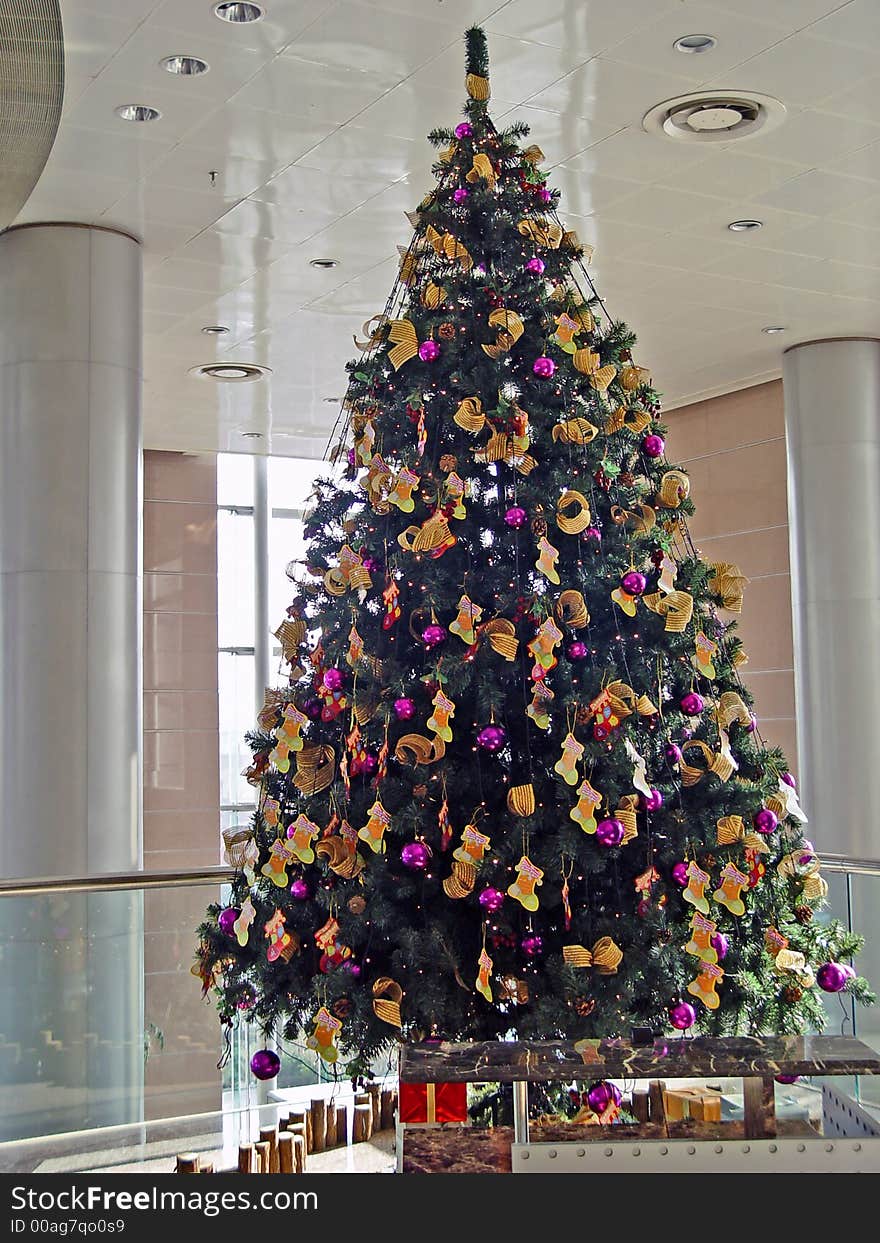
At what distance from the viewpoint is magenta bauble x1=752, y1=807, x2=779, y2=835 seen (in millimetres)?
3613

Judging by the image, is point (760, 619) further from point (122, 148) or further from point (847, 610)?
point (122, 148)

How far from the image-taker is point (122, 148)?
620cm

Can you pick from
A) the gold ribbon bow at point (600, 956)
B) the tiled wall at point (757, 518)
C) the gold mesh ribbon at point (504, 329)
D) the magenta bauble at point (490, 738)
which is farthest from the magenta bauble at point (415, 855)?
the tiled wall at point (757, 518)

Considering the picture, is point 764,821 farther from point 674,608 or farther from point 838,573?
point 838,573

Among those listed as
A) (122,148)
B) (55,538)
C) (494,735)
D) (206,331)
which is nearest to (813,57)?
(122,148)

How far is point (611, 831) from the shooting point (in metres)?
3.36

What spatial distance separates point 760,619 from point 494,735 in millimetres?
8226

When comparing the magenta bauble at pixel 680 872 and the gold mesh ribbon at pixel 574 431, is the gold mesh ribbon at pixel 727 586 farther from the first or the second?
the magenta bauble at pixel 680 872

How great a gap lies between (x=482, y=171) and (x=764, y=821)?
76.2 inches

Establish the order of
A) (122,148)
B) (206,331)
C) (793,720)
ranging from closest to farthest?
(122,148), (206,331), (793,720)

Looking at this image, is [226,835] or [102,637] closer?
[226,835]

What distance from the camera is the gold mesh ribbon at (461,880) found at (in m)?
3.36

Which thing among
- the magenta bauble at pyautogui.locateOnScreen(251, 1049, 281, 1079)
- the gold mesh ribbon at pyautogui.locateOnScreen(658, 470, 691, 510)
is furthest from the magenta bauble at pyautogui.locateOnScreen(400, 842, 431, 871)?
the gold mesh ribbon at pyautogui.locateOnScreen(658, 470, 691, 510)

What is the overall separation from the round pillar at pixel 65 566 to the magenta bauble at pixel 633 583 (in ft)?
12.9
